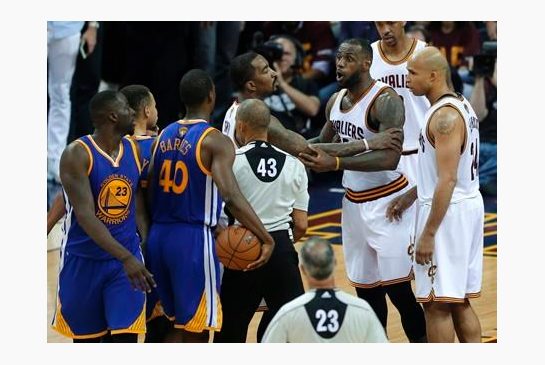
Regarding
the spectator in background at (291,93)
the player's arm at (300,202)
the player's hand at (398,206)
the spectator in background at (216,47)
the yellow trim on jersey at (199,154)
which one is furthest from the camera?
the spectator in background at (216,47)

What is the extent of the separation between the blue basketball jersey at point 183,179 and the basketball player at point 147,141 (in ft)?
0.44

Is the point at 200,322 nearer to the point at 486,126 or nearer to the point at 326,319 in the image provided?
the point at 326,319

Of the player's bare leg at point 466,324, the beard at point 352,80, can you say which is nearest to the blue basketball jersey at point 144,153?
the beard at point 352,80

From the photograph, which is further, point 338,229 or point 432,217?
point 338,229

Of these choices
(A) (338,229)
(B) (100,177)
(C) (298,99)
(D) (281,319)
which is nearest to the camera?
(D) (281,319)

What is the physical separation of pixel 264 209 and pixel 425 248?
939 millimetres

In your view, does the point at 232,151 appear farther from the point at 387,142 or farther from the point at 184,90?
the point at 387,142

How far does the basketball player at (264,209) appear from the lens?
7.26 m

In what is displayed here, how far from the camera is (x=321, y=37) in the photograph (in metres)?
14.5

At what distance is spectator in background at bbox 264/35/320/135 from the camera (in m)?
13.4

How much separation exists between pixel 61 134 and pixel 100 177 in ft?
19.8

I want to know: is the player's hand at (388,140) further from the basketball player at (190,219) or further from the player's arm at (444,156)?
the basketball player at (190,219)

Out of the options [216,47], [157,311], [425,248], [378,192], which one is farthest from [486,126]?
[157,311]

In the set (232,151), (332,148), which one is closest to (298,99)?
(332,148)
